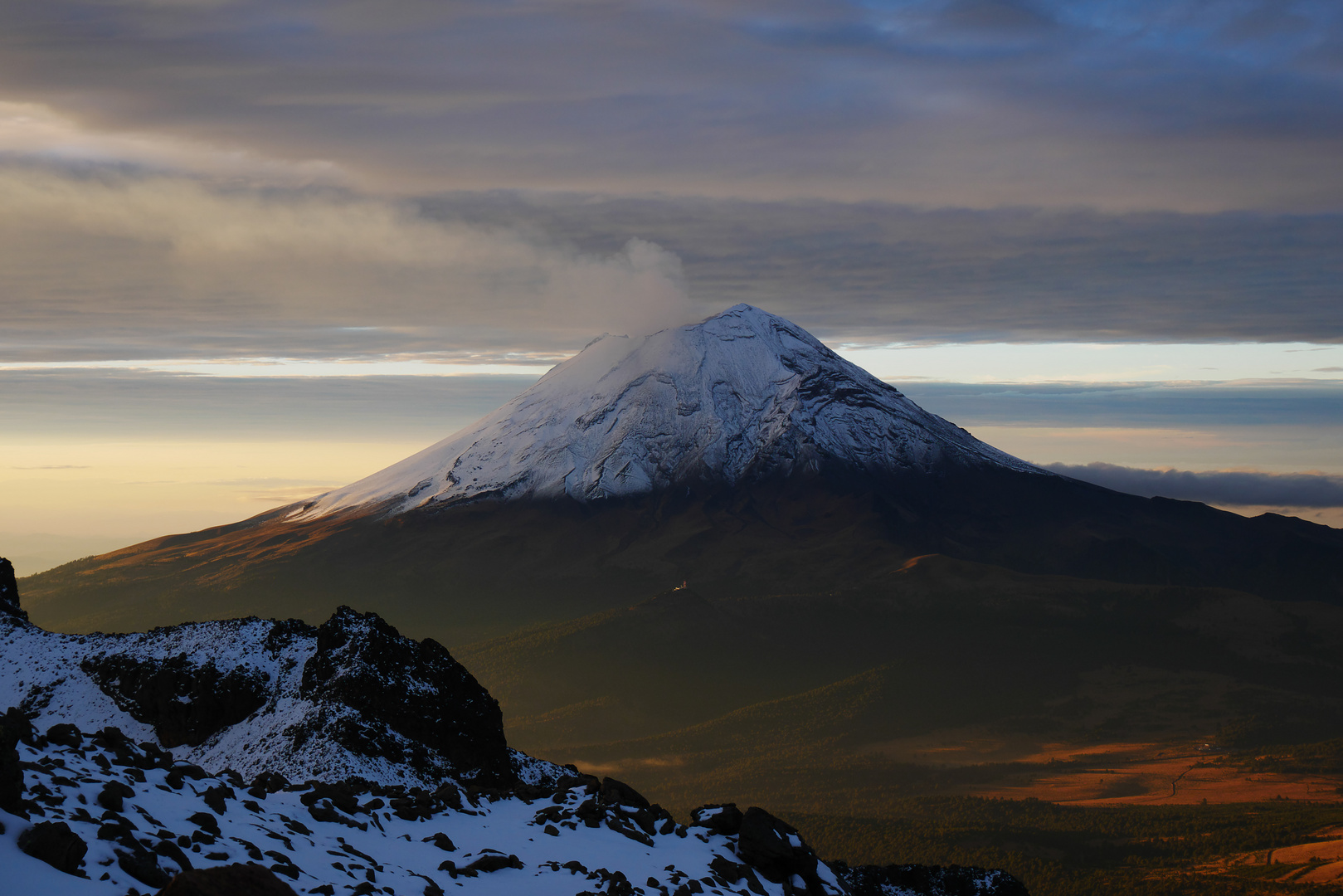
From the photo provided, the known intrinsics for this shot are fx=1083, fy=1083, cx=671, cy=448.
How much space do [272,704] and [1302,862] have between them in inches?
4241

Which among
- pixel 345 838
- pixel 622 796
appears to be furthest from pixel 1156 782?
pixel 345 838

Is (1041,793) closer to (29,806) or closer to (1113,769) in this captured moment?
(1113,769)

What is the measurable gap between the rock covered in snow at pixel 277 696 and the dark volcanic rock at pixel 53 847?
68.9 feet

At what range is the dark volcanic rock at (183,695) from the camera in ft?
138

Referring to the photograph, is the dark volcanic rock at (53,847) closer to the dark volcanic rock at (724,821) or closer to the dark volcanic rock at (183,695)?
the dark volcanic rock at (724,821)

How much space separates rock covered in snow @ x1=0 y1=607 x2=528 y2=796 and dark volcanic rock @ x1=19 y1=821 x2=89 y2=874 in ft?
68.9

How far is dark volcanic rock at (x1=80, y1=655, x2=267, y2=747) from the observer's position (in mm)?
42094

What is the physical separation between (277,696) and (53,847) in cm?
2654

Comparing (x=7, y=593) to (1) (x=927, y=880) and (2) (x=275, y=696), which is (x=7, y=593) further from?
(1) (x=927, y=880)

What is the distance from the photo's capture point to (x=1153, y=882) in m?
107

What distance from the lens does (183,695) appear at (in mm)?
42688

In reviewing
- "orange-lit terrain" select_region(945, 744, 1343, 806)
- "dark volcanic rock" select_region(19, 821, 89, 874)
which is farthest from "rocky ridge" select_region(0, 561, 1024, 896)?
"orange-lit terrain" select_region(945, 744, 1343, 806)

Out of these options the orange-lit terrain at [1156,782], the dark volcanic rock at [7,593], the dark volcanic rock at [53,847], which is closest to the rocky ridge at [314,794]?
the dark volcanic rock at [53,847]

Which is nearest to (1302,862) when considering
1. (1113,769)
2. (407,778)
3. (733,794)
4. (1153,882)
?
(1153,882)
